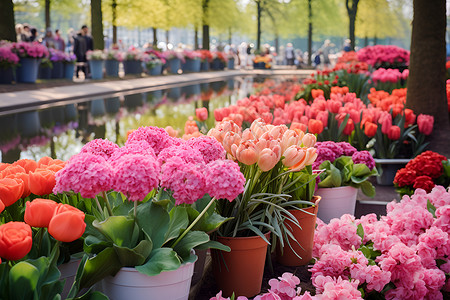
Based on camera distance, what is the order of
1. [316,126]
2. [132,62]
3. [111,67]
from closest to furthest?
[316,126] → [111,67] → [132,62]

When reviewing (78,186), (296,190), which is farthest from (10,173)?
(296,190)

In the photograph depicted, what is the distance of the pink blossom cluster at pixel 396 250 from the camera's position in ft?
9.36

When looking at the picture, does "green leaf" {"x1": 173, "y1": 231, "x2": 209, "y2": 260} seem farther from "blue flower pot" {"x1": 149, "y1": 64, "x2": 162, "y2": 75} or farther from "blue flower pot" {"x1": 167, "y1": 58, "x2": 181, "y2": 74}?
"blue flower pot" {"x1": 167, "y1": 58, "x2": 181, "y2": 74}

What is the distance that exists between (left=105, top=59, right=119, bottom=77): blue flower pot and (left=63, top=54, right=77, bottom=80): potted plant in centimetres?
313

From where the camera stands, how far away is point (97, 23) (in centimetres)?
2500

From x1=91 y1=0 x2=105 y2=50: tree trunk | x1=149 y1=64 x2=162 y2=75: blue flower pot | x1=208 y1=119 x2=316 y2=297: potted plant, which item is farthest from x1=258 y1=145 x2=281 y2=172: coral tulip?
x1=149 y1=64 x2=162 y2=75: blue flower pot

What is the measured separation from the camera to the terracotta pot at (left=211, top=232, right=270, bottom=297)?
2.90m

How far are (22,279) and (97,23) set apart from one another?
79.4ft

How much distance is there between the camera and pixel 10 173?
2.82 meters

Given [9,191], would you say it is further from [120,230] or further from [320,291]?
[320,291]

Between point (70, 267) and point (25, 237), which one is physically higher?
point (25, 237)

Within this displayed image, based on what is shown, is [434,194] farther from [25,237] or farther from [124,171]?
[25,237]

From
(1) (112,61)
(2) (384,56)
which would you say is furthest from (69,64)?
(2) (384,56)

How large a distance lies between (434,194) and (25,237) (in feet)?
8.68
